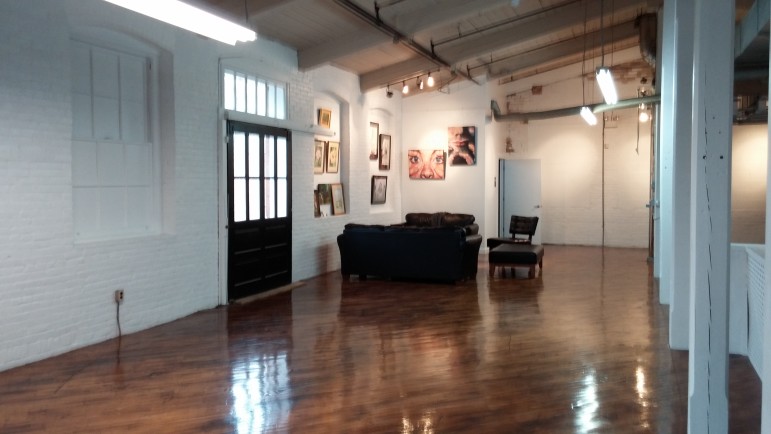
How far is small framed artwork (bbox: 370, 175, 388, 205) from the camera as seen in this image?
1258 centimetres

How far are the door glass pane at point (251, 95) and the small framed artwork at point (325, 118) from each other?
6.07ft

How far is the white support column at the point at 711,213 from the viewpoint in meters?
3.48

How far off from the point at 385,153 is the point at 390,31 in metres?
4.41

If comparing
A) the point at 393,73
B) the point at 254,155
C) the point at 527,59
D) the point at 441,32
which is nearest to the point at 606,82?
the point at 441,32

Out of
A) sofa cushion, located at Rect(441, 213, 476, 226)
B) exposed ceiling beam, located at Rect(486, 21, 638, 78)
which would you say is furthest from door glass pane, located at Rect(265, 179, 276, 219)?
exposed ceiling beam, located at Rect(486, 21, 638, 78)

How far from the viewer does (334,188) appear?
11.1 metres

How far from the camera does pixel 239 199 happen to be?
8.33 m

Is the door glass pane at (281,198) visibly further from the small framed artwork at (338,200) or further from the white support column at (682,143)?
the white support column at (682,143)

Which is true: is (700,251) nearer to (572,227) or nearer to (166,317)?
(166,317)

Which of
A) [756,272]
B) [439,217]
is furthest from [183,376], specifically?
[439,217]

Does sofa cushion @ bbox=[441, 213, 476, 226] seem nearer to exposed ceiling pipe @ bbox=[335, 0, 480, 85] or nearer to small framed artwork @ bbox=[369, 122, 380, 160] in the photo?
small framed artwork @ bbox=[369, 122, 380, 160]

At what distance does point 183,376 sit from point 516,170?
11.4m

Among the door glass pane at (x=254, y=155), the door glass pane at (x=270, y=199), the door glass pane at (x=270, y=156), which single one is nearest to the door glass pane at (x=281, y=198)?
the door glass pane at (x=270, y=199)

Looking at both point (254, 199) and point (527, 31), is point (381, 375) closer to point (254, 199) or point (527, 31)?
point (254, 199)
